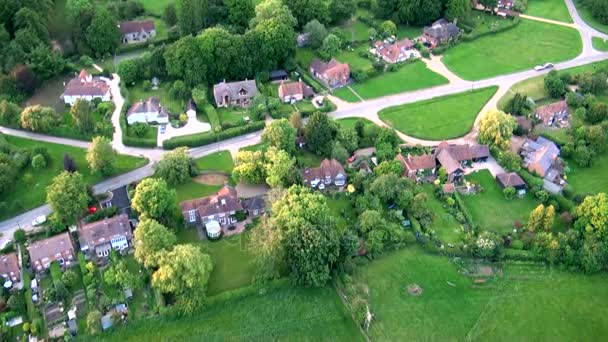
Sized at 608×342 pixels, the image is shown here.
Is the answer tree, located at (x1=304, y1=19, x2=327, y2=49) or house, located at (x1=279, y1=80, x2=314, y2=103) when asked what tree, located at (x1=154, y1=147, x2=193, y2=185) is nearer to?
house, located at (x1=279, y1=80, x2=314, y2=103)

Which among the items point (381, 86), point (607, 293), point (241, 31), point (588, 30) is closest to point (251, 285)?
point (607, 293)

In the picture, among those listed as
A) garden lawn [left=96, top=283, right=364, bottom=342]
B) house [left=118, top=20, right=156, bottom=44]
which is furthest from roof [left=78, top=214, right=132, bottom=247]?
house [left=118, top=20, right=156, bottom=44]

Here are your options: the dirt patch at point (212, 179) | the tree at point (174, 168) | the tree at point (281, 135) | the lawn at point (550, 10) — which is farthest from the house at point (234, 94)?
the lawn at point (550, 10)

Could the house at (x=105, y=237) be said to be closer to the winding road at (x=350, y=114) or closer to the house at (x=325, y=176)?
the winding road at (x=350, y=114)

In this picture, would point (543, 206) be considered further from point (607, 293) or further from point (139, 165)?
point (139, 165)

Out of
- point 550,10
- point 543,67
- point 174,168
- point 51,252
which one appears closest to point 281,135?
point 174,168

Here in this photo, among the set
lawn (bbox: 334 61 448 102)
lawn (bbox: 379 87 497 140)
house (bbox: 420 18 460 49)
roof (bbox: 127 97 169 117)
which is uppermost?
house (bbox: 420 18 460 49)

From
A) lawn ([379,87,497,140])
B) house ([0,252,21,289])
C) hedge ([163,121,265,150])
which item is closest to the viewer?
house ([0,252,21,289])
